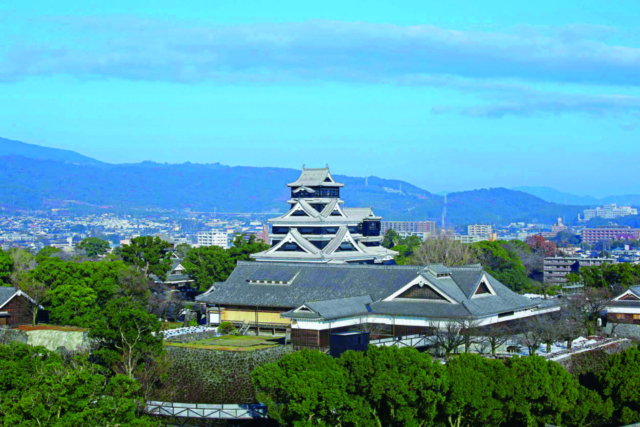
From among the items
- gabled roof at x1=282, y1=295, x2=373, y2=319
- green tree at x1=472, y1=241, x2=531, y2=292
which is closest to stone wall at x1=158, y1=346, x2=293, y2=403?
gabled roof at x1=282, y1=295, x2=373, y2=319

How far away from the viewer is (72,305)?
46.6m

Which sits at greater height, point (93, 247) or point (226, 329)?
point (93, 247)

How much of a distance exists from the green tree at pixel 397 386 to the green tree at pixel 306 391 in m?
0.53

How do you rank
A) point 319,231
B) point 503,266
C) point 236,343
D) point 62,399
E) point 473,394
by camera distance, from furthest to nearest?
1. point 503,266
2. point 319,231
3. point 236,343
4. point 473,394
5. point 62,399

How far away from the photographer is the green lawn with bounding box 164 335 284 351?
38.0 meters

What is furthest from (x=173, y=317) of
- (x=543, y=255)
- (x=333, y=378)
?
(x=543, y=255)

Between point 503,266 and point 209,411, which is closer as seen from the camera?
point 209,411

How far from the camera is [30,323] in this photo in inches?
1844

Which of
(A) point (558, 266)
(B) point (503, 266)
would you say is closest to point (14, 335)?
(B) point (503, 266)

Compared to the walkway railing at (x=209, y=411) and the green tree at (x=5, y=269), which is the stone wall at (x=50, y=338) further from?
the green tree at (x=5, y=269)

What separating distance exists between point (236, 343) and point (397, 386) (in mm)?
14685

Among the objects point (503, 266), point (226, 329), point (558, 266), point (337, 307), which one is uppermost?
point (503, 266)

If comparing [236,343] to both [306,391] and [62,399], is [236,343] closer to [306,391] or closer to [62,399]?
[306,391]

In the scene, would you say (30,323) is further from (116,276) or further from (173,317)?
(173,317)
